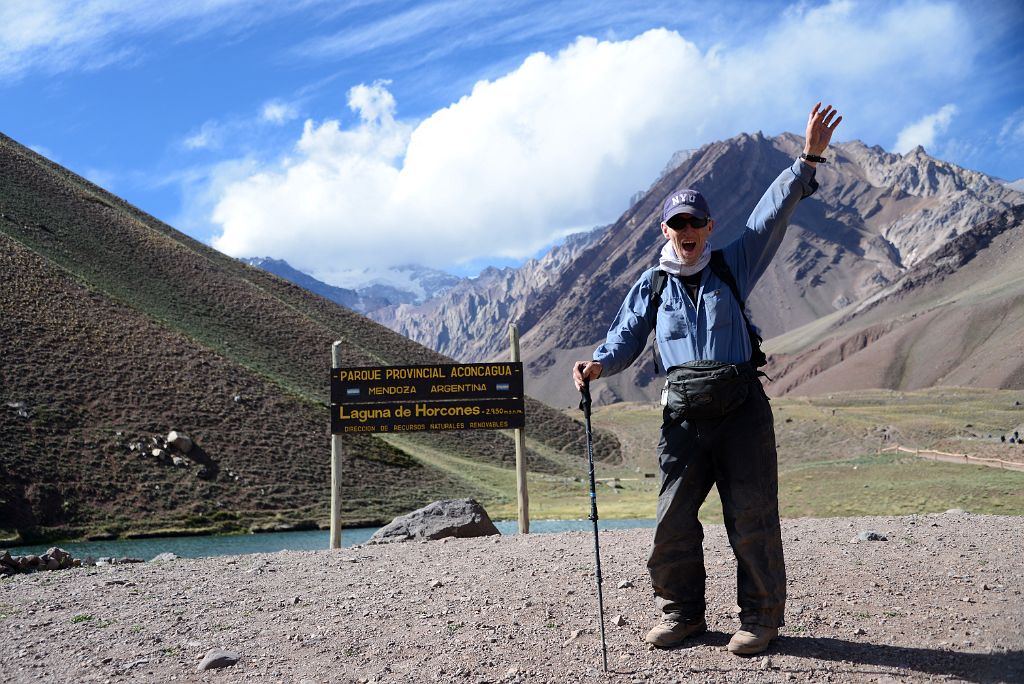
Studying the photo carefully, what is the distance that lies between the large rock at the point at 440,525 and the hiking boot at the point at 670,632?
9.01 m

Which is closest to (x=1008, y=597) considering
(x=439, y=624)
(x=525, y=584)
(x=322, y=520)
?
(x=525, y=584)

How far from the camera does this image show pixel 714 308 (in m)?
6.10

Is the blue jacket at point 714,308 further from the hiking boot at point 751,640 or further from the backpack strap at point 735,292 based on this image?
the hiking boot at point 751,640

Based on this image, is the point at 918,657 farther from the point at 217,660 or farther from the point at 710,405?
the point at 217,660

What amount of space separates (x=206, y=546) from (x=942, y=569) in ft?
92.9

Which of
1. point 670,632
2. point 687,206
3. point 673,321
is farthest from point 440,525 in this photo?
point 687,206

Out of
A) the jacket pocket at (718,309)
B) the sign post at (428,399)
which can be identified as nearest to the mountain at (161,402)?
the sign post at (428,399)

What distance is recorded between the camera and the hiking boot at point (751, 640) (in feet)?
19.3

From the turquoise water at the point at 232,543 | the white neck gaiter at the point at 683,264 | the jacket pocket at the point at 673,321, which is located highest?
the white neck gaiter at the point at 683,264

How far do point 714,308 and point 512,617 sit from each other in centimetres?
342

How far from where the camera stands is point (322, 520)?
39594mm

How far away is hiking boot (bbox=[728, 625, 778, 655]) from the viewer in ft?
19.3

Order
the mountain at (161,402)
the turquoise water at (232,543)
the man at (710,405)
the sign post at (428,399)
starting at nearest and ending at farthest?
the man at (710,405)
the sign post at (428,399)
the turquoise water at (232,543)
the mountain at (161,402)

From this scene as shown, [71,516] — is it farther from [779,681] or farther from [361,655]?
[779,681]
